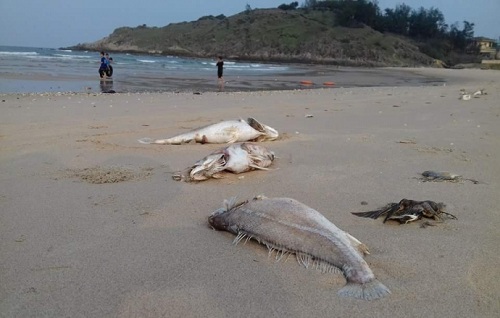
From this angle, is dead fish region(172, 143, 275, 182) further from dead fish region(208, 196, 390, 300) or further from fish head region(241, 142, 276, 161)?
dead fish region(208, 196, 390, 300)

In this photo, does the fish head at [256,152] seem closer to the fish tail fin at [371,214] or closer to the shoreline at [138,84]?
the fish tail fin at [371,214]

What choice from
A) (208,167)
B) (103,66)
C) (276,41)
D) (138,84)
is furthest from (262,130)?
(276,41)

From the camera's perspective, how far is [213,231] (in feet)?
10.9

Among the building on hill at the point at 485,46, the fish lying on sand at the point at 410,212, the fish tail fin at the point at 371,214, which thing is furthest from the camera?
the building on hill at the point at 485,46

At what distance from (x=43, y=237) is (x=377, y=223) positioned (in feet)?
7.96

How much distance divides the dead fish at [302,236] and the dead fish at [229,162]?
3.73 feet

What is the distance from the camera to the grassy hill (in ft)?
267

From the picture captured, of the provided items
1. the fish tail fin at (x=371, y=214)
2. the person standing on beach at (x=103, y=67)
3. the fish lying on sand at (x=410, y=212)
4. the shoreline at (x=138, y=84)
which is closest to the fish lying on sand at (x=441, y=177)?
the fish lying on sand at (x=410, y=212)

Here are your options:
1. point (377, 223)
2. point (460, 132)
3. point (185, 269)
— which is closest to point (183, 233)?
point (185, 269)

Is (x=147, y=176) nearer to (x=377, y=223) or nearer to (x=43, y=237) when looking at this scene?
(x=43, y=237)

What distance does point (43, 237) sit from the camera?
311 centimetres

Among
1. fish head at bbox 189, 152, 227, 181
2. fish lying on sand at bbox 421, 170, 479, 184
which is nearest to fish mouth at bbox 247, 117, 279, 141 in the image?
fish head at bbox 189, 152, 227, 181

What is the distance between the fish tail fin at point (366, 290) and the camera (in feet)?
7.85

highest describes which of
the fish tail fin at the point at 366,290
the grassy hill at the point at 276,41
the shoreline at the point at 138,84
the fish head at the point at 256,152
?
the grassy hill at the point at 276,41
